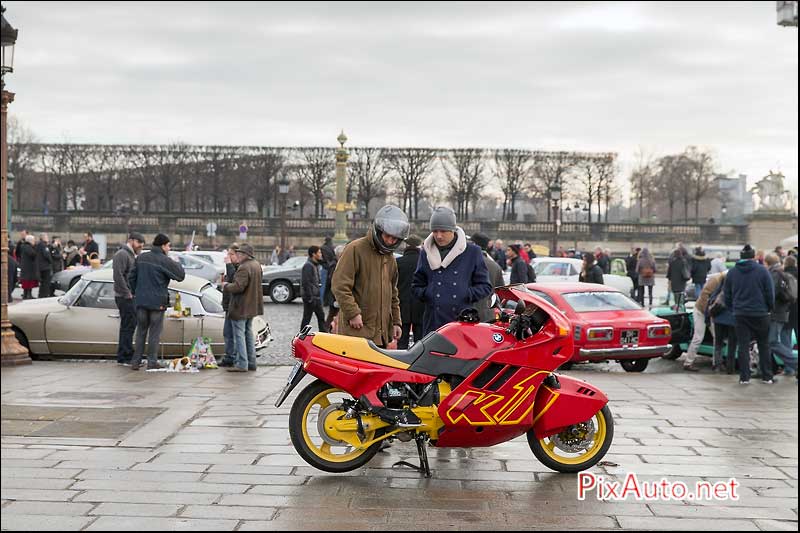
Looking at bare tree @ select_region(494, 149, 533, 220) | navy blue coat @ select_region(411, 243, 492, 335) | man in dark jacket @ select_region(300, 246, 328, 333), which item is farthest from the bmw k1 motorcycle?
bare tree @ select_region(494, 149, 533, 220)

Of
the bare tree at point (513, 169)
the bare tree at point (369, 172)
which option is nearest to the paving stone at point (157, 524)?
the bare tree at point (369, 172)

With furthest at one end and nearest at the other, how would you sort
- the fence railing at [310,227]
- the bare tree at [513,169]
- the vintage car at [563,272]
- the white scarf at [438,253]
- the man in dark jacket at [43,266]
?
the bare tree at [513,169] → the fence railing at [310,227] → the vintage car at [563,272] → the man in dark jacket at [43,266] → the white scarf at [438,253]

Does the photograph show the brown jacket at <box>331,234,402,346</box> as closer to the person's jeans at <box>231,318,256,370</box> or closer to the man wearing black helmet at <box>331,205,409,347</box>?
the man wearing black helmet at <box>331,205,409,347</box>

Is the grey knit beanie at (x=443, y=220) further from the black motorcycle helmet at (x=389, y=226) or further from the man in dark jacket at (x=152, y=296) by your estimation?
the man in dark jacket at (x=152, y=296)

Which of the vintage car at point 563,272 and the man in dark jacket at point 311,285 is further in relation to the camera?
the vintage car at point 563,272

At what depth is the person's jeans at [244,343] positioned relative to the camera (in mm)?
12609

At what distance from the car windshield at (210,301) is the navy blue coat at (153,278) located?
1243 mm

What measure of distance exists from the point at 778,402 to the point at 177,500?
7370 millimetres

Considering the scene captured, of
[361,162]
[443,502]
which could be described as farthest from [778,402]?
[361,162]

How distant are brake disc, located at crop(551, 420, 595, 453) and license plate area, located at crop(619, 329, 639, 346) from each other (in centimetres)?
689

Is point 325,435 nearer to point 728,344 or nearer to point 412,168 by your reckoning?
point 728,344

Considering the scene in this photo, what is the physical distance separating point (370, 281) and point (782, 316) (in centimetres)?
754

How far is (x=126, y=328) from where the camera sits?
→ 13117mm

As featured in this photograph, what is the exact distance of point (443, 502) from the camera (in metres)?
6.16
